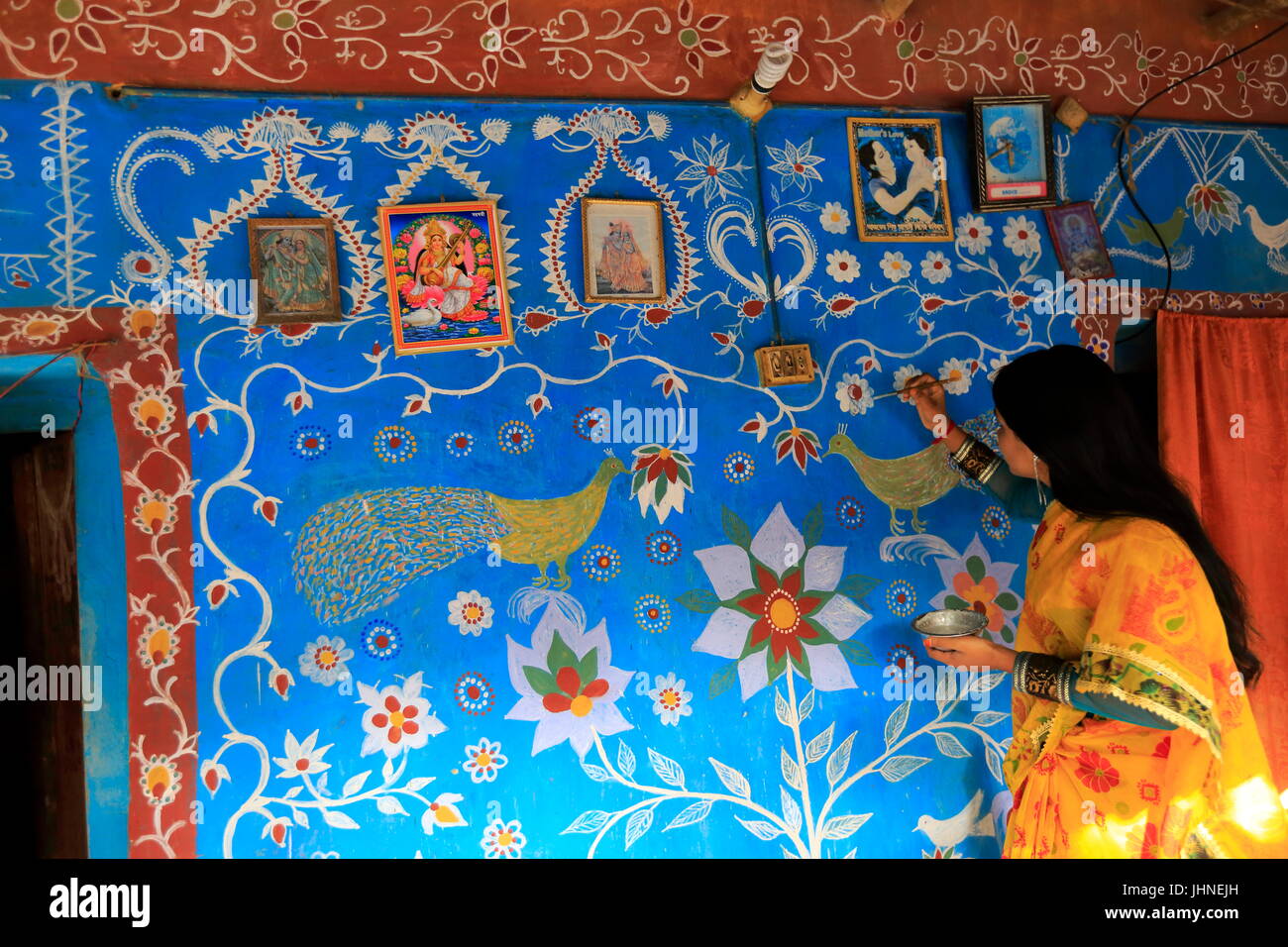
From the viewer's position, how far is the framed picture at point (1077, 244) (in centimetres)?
227

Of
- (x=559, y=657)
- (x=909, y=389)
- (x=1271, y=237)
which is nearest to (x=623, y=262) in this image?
(x=909, y=389)

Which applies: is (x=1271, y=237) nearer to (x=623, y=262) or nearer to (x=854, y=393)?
(x=854, y=393)

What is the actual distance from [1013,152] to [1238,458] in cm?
99

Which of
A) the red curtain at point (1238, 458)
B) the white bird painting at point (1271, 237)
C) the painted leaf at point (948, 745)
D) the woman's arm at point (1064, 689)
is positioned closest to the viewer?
the woman's arm at point (1064, 689)

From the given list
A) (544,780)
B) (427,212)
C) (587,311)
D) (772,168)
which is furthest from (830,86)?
(544,780)

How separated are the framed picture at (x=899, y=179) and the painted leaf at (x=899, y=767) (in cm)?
128

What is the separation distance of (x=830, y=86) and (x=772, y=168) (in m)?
0.27

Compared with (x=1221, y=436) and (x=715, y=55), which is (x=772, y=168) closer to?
(x=715, y=55)

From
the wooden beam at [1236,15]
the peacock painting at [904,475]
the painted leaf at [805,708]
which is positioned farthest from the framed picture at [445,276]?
the wooden beam at [1236,15]

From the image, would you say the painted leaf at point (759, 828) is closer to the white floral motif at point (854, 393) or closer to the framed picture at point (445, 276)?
the white floral motif at point (854, 393)

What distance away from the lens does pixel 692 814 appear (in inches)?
80.0

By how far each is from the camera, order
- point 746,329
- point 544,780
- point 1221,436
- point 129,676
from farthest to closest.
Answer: point 1221,436 → point 746,329 → point 544,780 → point 129,676

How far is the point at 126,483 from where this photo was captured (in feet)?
6.15

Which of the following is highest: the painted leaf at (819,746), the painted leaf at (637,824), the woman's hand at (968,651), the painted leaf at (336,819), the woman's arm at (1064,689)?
the woman's hand at (968,651)
